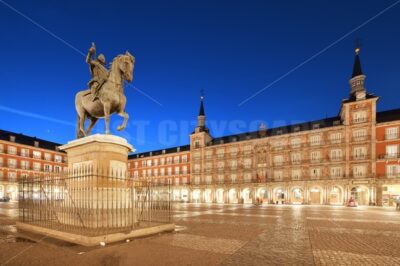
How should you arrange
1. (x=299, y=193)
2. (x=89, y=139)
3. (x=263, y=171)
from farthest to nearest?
(x=263, y=171) → (x=299, y=193) → (x=89, y=139)

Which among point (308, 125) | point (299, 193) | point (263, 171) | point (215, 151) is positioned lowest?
point (299, 193)

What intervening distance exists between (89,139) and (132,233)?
2.93 m

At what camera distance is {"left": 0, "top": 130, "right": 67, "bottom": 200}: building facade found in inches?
1885

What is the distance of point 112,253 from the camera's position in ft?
17.0

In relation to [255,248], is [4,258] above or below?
above

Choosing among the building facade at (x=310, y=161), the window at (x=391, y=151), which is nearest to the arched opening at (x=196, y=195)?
the building facade at (x=310, y=161)

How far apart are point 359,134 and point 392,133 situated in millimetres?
3986

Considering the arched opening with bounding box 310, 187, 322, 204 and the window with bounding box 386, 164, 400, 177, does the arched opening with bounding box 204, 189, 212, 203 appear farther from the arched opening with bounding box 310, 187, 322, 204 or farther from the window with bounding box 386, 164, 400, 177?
the window with bounding box 386, 164, 400, 177

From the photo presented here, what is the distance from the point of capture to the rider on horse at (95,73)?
7984 mm

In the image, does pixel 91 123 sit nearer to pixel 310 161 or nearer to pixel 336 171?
pixel 336 171

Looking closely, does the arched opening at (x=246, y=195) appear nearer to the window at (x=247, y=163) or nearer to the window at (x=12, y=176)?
the window at (x=247, y=163)

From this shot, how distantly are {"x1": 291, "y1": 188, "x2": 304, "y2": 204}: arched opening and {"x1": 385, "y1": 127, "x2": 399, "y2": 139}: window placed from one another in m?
15.0

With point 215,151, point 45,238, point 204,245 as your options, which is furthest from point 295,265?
point 215,151

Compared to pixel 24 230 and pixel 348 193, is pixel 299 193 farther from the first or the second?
pixel 24 230
